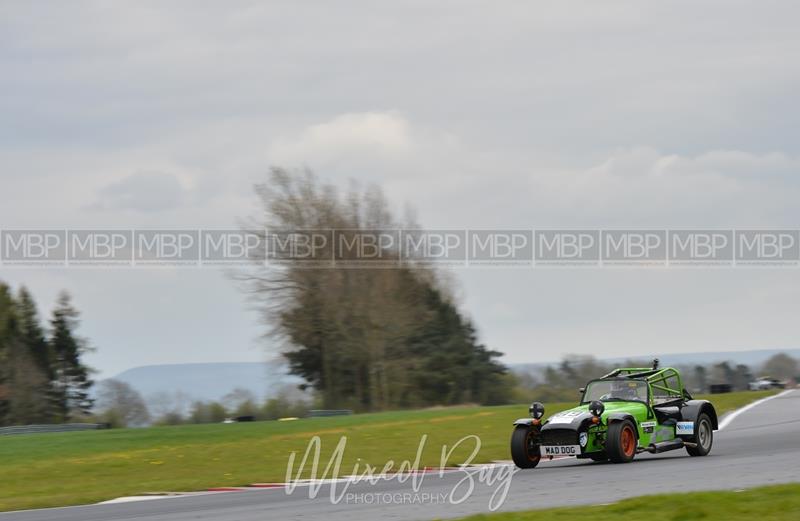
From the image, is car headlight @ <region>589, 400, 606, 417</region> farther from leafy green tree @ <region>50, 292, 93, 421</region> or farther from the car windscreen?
leafy green tree @ <region>50, 292, 93, 421</region>

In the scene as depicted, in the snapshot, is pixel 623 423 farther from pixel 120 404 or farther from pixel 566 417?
pixel 120 404

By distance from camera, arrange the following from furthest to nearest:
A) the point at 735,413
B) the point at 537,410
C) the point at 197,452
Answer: the point at 735,413 < the point at 197,452 < the point at 537,410

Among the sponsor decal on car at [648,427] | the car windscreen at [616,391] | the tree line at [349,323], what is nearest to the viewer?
the sponsor decal on car at [648,427]

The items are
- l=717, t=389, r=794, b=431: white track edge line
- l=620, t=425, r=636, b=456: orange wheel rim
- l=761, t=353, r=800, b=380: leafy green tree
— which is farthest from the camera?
l=761, t=353, r=800, b=380: leafy green tree

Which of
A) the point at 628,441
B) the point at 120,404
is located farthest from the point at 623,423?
the point at 120,404

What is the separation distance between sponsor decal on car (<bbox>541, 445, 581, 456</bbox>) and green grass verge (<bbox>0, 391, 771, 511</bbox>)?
3049mm

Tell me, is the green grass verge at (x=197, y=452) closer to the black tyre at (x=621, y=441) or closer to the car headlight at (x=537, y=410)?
the car headlight at (x=537, y=410)

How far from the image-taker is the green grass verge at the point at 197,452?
1934 cm

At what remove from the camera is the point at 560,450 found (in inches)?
707

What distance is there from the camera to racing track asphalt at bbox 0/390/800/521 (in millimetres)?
13242

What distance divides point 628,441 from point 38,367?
61.0 meters

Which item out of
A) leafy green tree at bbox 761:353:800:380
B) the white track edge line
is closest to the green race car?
the white track edge line

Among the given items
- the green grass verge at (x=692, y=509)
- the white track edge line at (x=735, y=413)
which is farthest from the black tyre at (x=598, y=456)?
the white track edge line at (x=735, y=413)

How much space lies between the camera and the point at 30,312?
75.9 m
